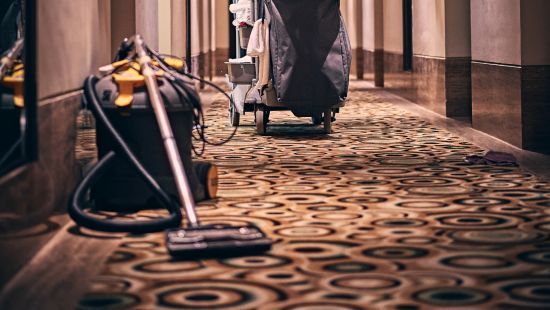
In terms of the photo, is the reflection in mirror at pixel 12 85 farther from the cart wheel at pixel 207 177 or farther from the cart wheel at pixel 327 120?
the cart wheel at pixel 327 120

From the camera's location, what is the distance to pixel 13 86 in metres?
2.74

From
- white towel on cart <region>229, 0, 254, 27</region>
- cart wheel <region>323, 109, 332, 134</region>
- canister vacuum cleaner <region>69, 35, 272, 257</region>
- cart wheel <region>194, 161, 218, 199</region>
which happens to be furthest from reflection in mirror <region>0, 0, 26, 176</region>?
white towel on cart <region>229, 0, 254, 27</region>

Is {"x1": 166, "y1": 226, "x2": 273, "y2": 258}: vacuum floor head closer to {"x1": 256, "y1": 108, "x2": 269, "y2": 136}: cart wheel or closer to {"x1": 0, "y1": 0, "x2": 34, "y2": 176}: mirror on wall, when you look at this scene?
{"x1": 0, "y1": 0, "x2": 34, "y2": 176}: mirror on wall

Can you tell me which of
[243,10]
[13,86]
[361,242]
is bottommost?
[361,242]

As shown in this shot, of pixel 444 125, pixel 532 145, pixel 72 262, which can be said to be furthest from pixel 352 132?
pixel 72 262

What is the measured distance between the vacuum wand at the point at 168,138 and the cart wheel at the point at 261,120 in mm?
3173

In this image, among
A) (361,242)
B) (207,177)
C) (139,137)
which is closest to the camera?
(361,242)

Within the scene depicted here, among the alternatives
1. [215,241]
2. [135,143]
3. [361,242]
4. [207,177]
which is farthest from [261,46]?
[215,241]

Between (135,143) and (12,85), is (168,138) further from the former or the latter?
(12,85)

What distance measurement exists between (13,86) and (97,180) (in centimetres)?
97

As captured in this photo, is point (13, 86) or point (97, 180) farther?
point (97, 180)

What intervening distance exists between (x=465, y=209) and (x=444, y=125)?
13.5 ft

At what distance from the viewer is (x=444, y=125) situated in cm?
777

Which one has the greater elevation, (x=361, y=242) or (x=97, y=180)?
(x=97, y=180)
